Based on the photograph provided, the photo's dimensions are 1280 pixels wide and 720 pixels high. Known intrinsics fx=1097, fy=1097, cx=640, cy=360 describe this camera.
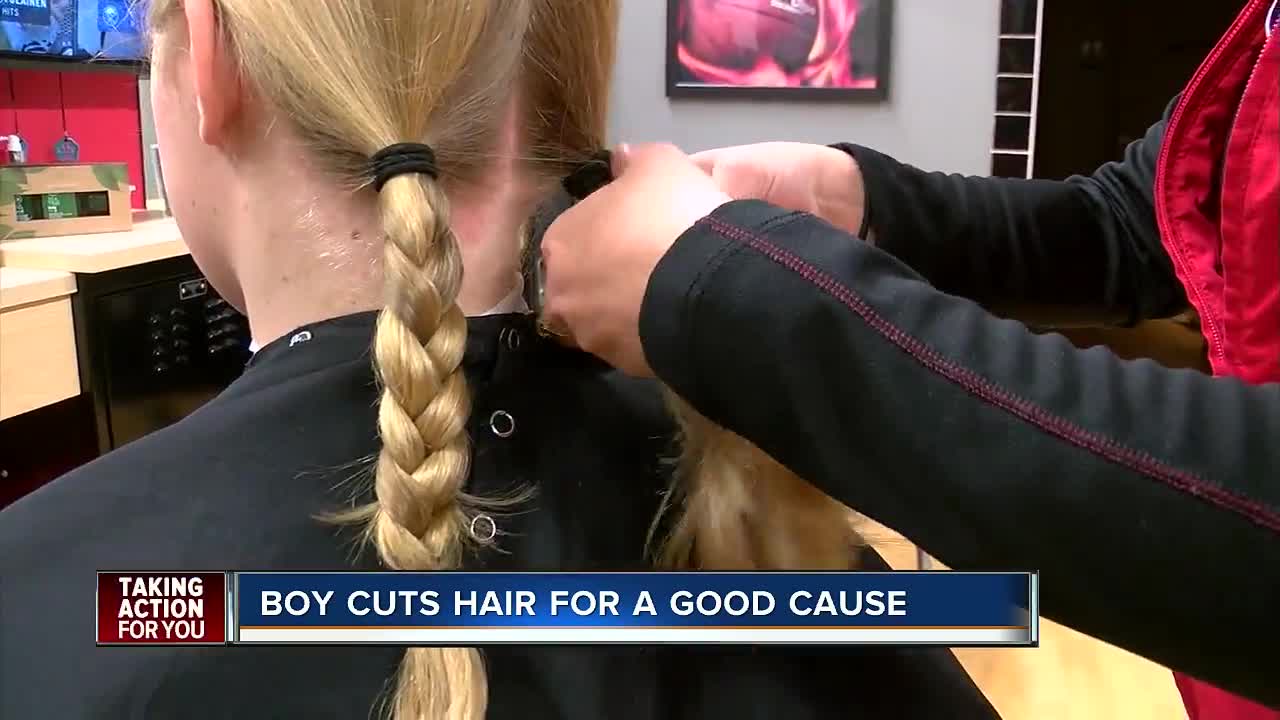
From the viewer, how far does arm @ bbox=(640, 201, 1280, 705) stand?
19.8 inches

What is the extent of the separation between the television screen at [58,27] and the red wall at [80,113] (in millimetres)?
121

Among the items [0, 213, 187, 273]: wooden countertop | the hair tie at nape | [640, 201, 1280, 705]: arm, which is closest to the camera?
[640, 201, 1280, 705]: arm

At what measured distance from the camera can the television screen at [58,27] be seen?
214 centimetres

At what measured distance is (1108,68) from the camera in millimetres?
2836

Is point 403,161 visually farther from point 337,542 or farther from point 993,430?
point 993,430

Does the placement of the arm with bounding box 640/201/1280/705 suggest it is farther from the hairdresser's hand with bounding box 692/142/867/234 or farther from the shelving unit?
the shelving unit

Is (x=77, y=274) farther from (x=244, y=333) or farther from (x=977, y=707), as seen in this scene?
(x=977, y=707)

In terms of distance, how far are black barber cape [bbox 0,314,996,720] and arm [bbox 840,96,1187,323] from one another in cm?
37

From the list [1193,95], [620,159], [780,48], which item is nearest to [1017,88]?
[780,48]

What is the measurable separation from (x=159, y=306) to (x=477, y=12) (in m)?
1.61

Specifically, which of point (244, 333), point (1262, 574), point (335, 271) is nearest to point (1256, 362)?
point (1262, 574)

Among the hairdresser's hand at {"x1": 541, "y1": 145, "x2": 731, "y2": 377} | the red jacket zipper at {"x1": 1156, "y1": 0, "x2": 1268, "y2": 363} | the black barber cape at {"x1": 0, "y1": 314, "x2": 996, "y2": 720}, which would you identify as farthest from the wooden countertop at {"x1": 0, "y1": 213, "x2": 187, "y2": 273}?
the red jacket zipper at {"x1": 1156, "y1": 0, "x2": 1268, "y2": 363}

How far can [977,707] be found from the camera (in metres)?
0.72

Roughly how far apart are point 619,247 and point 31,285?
1527 millimetres
